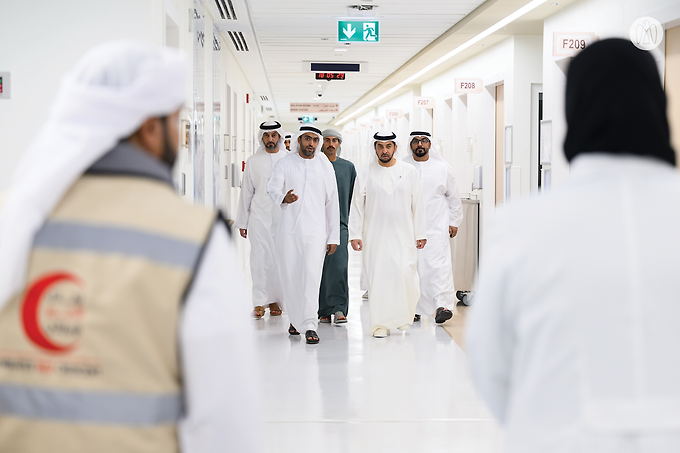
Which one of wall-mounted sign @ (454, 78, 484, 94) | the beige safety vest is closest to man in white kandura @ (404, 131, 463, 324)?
wall-mounted sign @ (454, 78, 484, 94)

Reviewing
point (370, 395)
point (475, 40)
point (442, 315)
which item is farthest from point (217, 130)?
point (370, 395)

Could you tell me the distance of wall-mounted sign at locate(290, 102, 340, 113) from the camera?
71.6 ft

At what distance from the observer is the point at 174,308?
1.21 metres

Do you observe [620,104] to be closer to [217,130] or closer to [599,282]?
[599,282]

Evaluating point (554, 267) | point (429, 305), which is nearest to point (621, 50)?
point (554, 267)

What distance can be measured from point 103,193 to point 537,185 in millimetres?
7798

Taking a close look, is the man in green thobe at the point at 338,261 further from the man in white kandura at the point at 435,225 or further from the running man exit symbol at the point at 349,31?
the running man exit symbol at the point at 349,31

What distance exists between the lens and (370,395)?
4.50 metres

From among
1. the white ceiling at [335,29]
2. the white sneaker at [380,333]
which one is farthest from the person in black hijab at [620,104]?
the white ceiling at [335,29]

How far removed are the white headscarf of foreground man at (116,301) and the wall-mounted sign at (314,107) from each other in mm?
20766

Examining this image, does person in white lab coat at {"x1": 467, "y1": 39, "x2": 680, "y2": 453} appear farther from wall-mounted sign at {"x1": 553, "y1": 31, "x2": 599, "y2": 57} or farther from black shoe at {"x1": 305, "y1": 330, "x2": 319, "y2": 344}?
wall-mounted sign at {"x1": 553, "y1": 31, "x2": 599, "y2": 57}

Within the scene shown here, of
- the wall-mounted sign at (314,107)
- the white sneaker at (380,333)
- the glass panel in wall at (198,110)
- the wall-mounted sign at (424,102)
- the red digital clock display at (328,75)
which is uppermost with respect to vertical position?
the wall-mounted sign at (314,107)

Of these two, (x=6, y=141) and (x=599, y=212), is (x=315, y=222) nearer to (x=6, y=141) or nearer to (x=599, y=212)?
(x=6, y=141)

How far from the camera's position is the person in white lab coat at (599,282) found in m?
1.34
